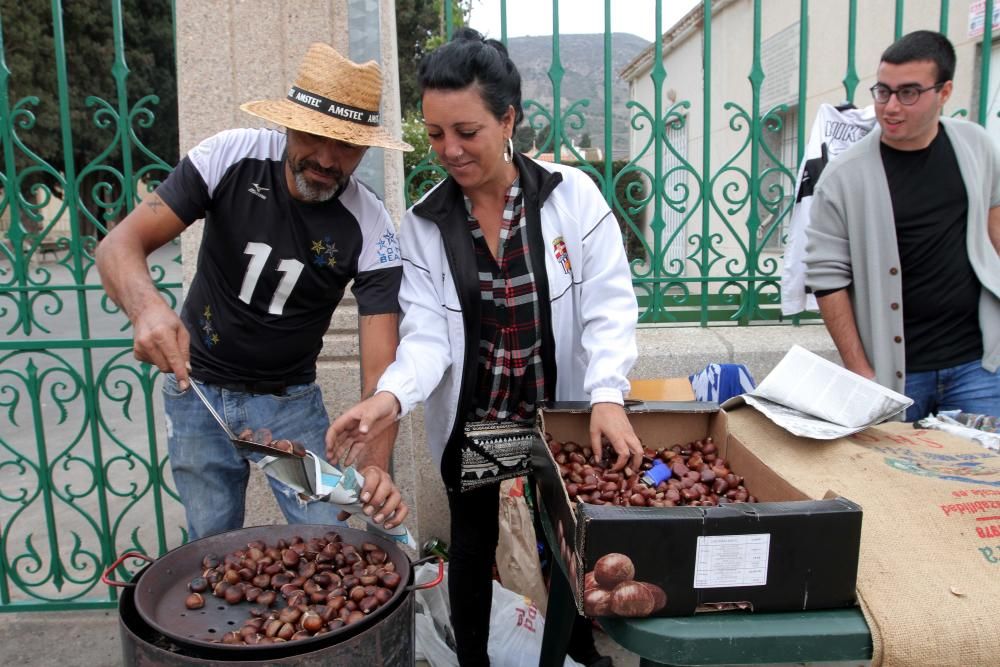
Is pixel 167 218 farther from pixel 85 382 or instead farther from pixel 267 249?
pixel 85 382

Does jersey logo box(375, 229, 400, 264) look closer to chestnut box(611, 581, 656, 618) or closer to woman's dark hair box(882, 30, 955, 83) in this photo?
chestnut box(611, 581, 656, 618)

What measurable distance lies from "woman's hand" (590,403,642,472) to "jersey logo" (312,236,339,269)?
932 millimetres

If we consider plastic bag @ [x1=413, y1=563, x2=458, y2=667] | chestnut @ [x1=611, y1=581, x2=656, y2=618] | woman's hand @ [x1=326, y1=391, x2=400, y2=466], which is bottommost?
plastic bag @ [x1=413, y1=563, x2=458, y2=667]

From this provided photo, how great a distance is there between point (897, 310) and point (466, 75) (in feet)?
5.80

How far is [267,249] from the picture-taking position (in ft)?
7.55

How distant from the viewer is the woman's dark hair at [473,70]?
209 centimetres

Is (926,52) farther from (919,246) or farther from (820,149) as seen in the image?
(820,149)

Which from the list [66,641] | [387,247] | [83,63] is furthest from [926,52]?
[83,63]

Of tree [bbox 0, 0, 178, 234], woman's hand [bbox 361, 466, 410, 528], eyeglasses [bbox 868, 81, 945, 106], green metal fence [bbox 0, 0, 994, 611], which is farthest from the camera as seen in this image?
tree [bbox 0, 0, 178, 234]

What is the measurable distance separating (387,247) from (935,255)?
6.44ft

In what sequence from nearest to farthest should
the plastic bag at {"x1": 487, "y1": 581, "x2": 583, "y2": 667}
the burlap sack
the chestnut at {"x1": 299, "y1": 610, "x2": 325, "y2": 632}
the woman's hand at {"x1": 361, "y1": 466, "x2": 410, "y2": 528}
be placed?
the burlap sack < the chestnut at {"x1": 299, "y1": 610, "x2": 325, "y2": 632} < the woman's hand at {"x1": 361, "y1": 466, "x2": 410, "y2": 528} < the plastic bag at {"x1": 487, "y1": 581, "x2": 583, "y2": 667}

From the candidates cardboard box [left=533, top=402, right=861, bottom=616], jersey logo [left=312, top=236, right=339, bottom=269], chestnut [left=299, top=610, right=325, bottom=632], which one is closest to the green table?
cardboard box [left=533, top=402, right=861, bottom=616]

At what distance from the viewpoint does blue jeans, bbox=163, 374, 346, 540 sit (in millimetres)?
2426

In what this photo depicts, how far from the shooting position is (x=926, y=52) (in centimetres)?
264
